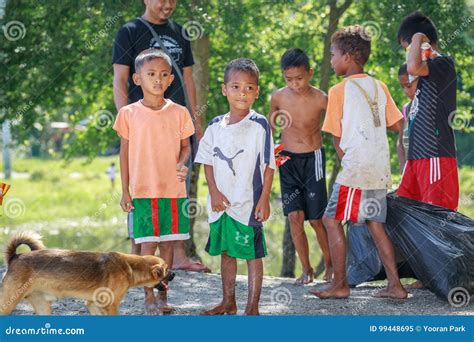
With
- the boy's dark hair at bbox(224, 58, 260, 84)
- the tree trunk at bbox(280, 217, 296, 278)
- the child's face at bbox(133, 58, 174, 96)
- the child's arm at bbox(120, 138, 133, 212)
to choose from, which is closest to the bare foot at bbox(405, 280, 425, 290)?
the boy's dark hair at bbox(224, 58, 260, 84)

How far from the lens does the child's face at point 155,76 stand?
6.71 meters

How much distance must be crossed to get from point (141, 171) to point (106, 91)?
725cm

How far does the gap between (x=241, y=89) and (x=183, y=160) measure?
627 mm

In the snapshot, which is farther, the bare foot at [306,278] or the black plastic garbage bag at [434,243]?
the bare foot at [306,278]

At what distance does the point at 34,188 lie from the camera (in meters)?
36.8

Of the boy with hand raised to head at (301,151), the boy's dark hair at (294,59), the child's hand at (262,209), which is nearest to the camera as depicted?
the child's hand at (262,209)

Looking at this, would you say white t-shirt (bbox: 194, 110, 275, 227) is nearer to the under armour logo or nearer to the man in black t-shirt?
the under armour logo

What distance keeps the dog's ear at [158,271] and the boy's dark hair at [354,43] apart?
2.28 m

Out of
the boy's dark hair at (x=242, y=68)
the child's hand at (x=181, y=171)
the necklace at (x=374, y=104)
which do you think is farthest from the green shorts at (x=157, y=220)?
the necklace at (x=374, y=104)

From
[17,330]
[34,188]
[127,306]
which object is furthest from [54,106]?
[34,188]

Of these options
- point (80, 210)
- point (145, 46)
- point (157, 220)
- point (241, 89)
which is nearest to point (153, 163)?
point (157, 220)

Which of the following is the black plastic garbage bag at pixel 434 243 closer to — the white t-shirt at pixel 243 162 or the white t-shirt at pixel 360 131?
the white t-shirt at pixel 360 131

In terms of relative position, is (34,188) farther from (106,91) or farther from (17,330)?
(17,330)

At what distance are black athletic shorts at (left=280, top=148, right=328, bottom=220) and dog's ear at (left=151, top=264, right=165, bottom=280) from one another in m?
2.53
